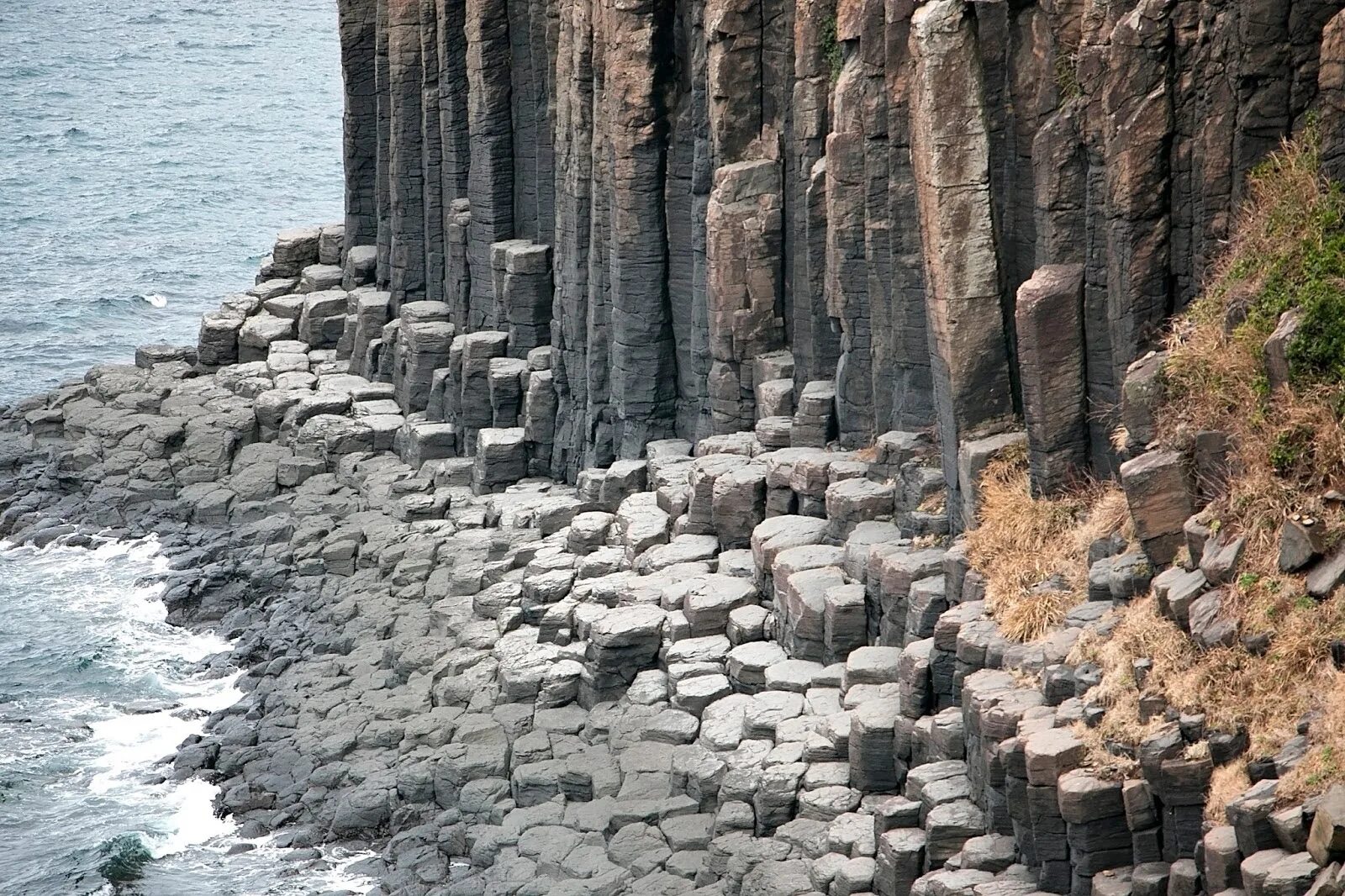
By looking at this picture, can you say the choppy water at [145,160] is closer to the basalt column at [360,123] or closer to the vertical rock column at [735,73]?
the basalt column at [360,123]

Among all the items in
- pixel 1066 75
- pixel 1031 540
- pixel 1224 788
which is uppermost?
pixel 1066 75

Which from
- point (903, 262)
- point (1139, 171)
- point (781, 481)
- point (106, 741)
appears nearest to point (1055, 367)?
point (1139, 171)

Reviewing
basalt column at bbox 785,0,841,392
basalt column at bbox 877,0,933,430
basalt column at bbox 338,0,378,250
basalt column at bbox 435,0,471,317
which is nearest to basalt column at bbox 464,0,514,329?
basalt column at bbox 435,0,471,317

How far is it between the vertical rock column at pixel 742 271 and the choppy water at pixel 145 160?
3608 centimetres

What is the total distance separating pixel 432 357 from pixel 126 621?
9.34 metres

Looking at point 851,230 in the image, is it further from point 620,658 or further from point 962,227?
point 620,658

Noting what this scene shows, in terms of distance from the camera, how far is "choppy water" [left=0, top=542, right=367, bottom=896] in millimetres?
34188

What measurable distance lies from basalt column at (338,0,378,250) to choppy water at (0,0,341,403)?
17.3 metres

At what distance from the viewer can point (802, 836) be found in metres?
28.6

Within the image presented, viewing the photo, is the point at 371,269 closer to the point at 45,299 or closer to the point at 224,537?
the point at 224,537

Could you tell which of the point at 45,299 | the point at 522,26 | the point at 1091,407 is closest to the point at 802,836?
the point at 1091,407

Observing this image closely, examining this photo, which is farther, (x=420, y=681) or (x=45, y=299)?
(x=45, y=299)

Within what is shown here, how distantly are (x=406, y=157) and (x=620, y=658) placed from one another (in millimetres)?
22194

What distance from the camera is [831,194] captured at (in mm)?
35312
